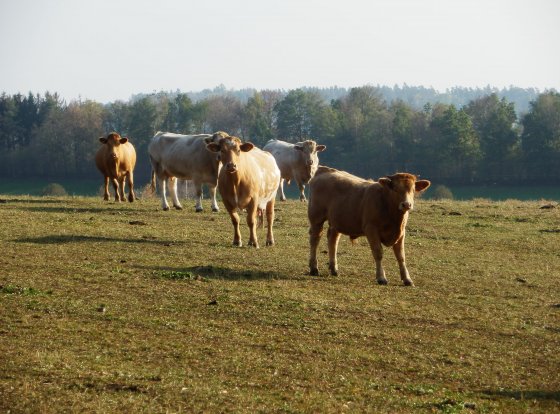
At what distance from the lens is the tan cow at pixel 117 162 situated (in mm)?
31694

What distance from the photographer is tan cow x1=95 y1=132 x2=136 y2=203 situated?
31694mm

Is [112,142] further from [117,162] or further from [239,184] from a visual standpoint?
[239,184]

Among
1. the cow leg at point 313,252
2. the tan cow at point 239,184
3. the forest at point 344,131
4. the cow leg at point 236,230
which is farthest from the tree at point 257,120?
the cow leg at point 313,252

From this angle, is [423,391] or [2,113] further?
[2,113]

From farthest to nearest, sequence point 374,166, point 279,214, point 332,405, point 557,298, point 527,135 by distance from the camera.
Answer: point 374,166 < point 527,135 < point 279,214 < point 557,298 < point 332,405

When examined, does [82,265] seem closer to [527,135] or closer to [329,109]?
[527,135]

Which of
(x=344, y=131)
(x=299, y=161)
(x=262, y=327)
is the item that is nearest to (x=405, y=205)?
(x=262, y=327)

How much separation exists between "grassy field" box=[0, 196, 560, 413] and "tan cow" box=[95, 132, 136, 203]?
9.39m

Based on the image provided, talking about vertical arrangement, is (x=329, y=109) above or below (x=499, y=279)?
above

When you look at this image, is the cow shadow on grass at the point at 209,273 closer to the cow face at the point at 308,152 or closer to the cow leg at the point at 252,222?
the cow leg at the point at 252,222

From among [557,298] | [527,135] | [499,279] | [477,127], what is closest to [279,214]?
[499,279]

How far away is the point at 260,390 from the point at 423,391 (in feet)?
6.14

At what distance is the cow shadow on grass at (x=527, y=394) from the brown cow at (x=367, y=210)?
20.1 feet

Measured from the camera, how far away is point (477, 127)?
110m
